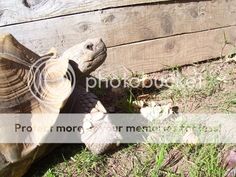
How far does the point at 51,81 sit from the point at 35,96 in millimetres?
128

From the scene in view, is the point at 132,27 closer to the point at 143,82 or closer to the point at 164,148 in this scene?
the point at 143,82

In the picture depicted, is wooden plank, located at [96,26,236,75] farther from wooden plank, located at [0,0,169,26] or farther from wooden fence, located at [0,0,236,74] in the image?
wooden plank, located at [0,0,169,26]

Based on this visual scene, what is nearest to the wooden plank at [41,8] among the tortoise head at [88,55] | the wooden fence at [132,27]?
the wooden fence at [132,27]

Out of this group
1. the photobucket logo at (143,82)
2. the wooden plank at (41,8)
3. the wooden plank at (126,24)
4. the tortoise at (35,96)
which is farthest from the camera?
the photobucket logo at (143,82)

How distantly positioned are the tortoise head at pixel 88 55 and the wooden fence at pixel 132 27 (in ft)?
1.06

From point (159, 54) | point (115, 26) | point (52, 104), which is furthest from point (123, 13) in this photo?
point (52, 104)

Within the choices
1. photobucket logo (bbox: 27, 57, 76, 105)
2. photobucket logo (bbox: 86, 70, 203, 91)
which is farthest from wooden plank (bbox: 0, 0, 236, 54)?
photobucket logo (bbox: 27, 57, 76, 105)

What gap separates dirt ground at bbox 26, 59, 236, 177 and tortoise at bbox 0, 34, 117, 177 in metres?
0.10

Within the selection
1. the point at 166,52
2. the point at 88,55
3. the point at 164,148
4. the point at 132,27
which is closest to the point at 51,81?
the point at 88,55

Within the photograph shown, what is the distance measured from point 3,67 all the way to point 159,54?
127cm

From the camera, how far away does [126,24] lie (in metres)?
3.33

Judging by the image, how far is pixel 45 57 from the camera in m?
2.89

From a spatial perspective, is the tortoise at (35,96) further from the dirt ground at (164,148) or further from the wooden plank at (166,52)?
the wooden plank at (166,52)

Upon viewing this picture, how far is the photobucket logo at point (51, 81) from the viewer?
8.83 ft
